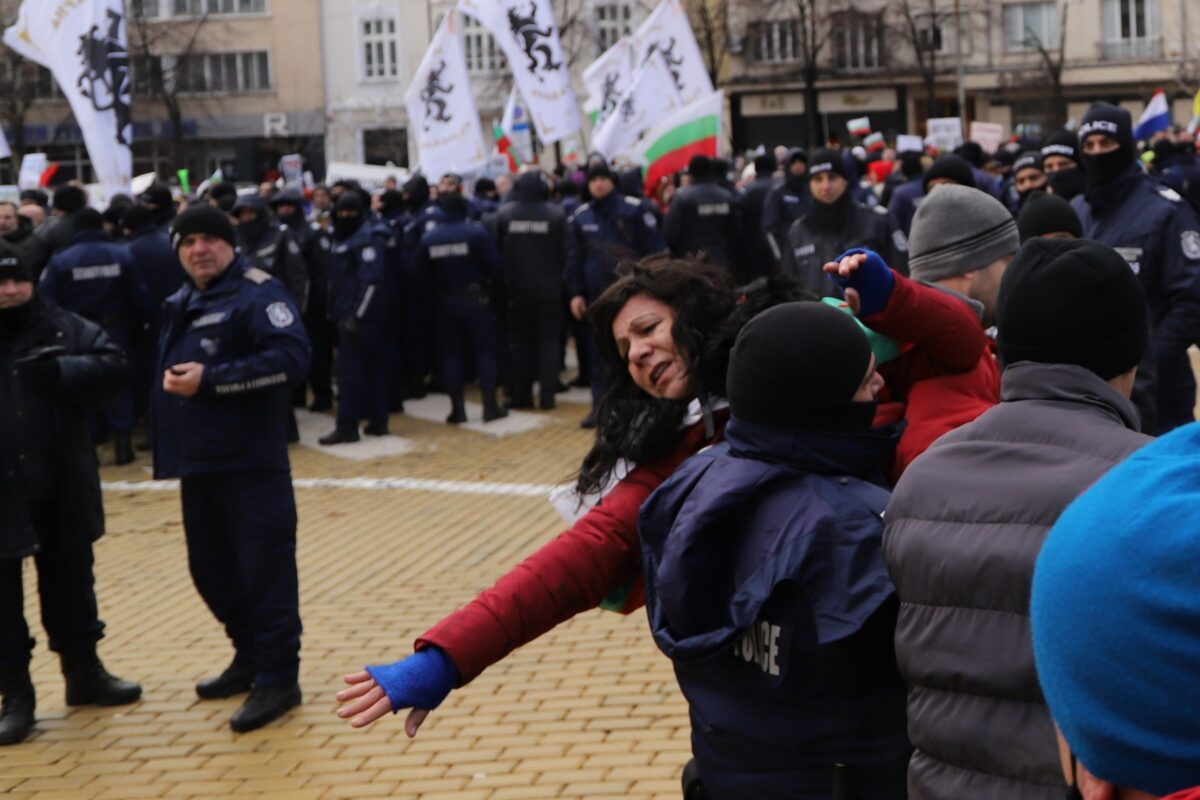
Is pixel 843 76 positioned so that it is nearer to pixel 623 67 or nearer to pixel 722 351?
pixel 623 67

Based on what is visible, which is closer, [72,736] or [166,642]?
[72,736]

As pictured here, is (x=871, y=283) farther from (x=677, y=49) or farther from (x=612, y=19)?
(x=612, y=19)

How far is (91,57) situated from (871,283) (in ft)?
35.0

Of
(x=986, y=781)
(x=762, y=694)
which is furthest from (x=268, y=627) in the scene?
(x=986, y=781)

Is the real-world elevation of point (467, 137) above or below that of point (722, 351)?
above

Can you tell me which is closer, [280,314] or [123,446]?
[280,314]

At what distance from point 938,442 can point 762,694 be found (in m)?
0.58

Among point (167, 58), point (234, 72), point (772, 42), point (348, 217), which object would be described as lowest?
point (348, 217)

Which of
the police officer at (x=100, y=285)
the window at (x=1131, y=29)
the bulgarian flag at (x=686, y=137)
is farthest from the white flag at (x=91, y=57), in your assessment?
the window at (x=1131, y=29)

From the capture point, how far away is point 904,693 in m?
3.10

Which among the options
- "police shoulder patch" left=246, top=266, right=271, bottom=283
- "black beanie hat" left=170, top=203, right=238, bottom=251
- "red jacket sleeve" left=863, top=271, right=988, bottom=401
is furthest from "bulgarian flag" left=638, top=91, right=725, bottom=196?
"red jacket sleeve" left=863, top=271, right=988, bottom=401

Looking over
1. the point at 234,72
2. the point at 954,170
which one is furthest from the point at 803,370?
the point at 234,72

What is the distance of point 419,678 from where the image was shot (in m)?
3.45

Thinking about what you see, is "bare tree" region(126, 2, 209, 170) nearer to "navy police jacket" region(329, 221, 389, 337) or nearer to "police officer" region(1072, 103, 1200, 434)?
"navy police jacket" region(329, 221, 389, 337)
